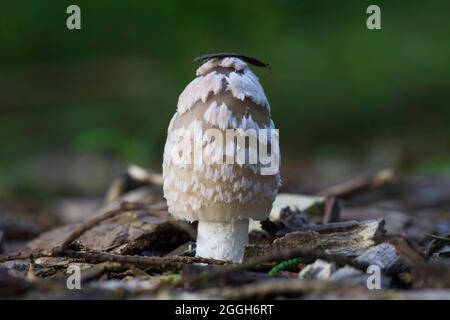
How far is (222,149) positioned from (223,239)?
0.55 m

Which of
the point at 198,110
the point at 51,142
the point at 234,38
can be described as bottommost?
the point at 51,142

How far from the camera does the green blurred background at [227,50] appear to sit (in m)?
13.0

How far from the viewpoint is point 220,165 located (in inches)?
128

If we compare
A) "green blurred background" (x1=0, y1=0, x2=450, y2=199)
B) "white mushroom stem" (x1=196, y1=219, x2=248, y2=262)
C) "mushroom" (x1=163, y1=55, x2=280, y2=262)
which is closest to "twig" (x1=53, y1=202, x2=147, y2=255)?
"mushroom" (x1=163, y1=55, x2=280, y2=262)

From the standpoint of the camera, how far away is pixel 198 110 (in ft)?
10.9

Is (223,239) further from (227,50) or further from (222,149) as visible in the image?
(227,50)

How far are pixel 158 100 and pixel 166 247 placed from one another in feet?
37.4

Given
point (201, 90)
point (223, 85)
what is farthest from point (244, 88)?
point (201, 90)

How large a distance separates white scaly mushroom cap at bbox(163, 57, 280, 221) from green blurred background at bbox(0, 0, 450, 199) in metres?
8.00

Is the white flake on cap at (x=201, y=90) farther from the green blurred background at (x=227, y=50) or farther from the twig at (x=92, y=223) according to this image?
the green blurred background at (x=227, y=50)

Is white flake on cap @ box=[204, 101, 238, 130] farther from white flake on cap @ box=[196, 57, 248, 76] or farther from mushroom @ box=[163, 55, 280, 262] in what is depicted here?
white flake on cap @ box=[196, 57, 248, 76]

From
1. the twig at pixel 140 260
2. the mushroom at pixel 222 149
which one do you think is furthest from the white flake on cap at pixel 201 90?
the twig at pixel 140 260
